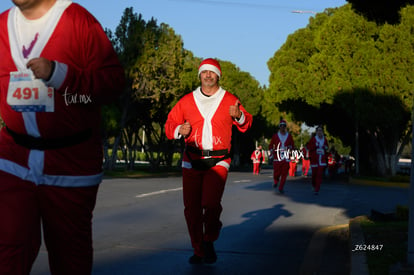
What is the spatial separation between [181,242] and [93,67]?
209 inches

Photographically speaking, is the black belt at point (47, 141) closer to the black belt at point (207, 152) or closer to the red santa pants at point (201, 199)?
the red santa pants at point (201, 199)

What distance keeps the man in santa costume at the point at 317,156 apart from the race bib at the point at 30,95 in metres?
16.2

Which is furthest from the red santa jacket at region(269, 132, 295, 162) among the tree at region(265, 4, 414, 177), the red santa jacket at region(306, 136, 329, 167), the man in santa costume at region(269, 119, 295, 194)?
the tree at region(265, 4, 414, 177)

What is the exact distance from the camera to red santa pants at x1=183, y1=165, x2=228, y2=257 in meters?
6.98

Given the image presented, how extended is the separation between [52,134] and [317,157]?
1757 cm

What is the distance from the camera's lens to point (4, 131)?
370cm

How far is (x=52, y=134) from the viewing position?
139 inches

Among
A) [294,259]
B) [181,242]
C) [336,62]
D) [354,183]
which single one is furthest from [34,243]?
[336,62]

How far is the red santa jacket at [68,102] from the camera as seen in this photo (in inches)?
139

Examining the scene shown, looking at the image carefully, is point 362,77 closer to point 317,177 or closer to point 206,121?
point 317,177

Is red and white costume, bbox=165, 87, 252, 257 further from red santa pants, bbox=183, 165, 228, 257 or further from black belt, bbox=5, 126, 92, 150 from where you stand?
black belt, bbox=5, 126, 92, 150

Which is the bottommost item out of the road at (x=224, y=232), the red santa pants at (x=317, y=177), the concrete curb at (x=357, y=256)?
the road at (x=224, y=232)

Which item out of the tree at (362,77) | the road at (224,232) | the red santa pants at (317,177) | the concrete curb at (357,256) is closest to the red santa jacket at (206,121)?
the road at (224,232)

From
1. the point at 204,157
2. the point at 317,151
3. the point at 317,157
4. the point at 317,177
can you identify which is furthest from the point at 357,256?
the point at 317,151
